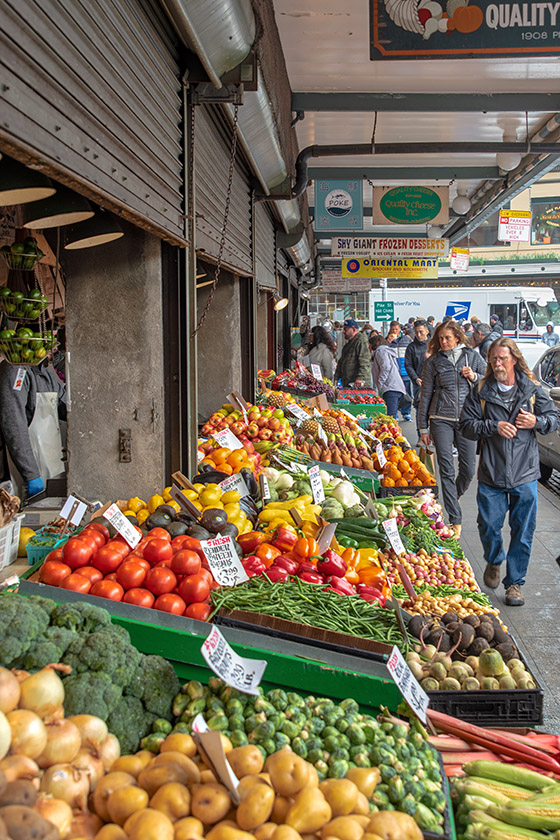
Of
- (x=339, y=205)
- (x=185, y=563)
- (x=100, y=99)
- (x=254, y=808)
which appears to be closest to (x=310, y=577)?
(x=185, y=563)

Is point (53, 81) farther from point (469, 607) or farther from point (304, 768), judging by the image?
point (469, 607)

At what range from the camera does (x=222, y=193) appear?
6.38 meters

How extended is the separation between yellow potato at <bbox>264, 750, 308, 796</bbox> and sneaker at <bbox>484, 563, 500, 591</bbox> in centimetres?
450

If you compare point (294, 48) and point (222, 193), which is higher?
point (294, 48)

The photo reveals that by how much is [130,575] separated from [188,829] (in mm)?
1556

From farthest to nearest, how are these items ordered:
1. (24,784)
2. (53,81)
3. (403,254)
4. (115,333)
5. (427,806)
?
(403,254) → (115,333) → (53,81) → (427,806) → (24,784)

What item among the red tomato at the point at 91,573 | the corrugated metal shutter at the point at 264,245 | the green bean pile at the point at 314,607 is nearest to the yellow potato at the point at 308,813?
the green bean pile at the point at 314,607

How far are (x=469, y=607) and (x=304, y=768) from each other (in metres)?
2.35

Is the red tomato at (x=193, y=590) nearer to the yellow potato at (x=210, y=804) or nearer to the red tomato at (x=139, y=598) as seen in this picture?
the red tomato at (x=139, y=598)

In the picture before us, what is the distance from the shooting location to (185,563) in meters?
3.31

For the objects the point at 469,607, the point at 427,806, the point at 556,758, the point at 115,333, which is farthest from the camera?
the point at 115,333

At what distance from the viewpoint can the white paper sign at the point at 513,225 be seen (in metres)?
13.1

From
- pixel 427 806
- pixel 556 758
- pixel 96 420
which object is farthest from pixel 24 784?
pixel 96 420

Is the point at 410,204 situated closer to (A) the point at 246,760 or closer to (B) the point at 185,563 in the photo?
(B) the point at 185,563
